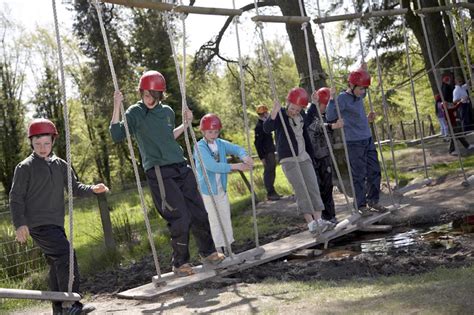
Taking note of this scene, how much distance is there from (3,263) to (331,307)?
620 cm

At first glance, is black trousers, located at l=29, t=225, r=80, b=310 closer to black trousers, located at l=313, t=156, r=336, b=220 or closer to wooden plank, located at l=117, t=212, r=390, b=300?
wooden plank, located at l=117, t=212, r=390, b=300

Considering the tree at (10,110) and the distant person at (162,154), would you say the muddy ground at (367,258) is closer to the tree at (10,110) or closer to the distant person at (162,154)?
the distant person at (162,154)

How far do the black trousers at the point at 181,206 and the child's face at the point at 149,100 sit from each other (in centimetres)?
63

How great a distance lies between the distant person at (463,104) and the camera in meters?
17.2

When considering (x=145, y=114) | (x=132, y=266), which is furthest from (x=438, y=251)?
(x=132, y=266)

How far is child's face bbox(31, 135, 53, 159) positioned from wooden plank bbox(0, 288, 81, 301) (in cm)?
122

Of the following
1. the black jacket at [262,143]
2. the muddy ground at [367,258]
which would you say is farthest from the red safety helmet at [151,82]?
the black jacket at [262,143]

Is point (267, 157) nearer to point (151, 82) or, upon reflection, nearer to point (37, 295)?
point (151, 82)

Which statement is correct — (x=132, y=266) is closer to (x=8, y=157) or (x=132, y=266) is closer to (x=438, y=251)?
(x=438, y=251)

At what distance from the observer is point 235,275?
7289mm

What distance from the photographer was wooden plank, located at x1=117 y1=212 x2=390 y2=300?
6.59m

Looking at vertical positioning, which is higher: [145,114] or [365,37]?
[365,37]

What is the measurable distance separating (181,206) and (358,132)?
344 cm

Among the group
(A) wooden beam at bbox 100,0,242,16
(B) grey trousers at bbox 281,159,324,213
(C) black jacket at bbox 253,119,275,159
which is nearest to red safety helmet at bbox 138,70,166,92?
(A) wooden beam at bbox 100,0,242,16
